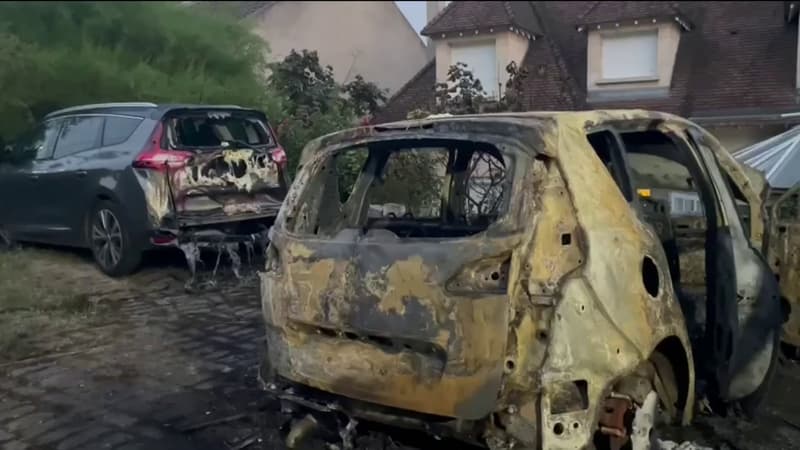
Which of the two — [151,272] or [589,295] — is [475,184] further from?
[151,272]

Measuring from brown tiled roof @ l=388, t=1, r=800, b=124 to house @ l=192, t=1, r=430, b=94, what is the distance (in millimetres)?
6583

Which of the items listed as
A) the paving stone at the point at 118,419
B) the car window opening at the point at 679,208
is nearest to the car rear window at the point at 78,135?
the paving stone at the point at 118,419

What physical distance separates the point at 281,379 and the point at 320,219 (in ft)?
2.90

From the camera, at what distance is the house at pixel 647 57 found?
1647 cm

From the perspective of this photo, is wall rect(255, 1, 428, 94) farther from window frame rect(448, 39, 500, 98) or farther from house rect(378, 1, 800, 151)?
house rect(378, 1, 800, 151)

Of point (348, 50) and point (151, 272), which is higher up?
point (348, 50)

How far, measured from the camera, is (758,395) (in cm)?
453

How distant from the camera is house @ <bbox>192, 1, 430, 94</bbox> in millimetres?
25094

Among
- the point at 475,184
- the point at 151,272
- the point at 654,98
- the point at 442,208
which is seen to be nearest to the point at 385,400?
the point at 442,208

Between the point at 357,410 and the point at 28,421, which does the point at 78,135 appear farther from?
the point at 357,410

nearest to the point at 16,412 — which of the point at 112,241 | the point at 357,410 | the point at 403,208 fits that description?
the point at 357,410

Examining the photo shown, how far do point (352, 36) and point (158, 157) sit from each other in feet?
64.0

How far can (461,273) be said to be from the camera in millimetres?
3520

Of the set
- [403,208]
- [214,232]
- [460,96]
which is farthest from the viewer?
[460,96]
